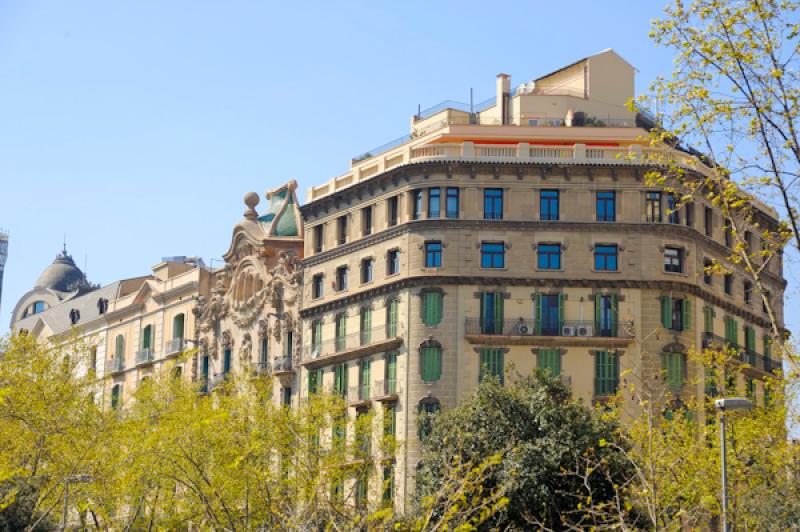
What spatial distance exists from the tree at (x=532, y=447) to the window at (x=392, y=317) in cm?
1244

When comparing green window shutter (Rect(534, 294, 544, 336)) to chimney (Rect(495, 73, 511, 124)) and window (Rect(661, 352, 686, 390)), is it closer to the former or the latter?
window (Rect(661, 352, 686, 390))

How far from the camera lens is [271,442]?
53.3 m

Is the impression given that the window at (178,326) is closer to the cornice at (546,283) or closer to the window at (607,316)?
the cornice at (546,283)

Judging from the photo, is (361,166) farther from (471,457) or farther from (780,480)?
(780,480)

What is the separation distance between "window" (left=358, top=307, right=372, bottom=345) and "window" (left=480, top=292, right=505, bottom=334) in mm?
5942

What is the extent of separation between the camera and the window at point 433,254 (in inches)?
2670

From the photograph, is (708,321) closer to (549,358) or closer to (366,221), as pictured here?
(549,358)

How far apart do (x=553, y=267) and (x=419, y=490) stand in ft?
49.7

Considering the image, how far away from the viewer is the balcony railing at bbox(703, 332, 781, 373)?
67.8 meters

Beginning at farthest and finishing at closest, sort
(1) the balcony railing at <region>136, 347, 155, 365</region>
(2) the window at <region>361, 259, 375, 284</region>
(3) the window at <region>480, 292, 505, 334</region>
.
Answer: (1) the balcony railing at <region>136, 347, 155, 365</region>, (2) the window at <region>361, 259, 375, 284</region>, (3) the window at <region>480, 292, 505, 334</region>

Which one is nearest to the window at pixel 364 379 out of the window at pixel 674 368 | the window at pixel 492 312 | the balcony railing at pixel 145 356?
the window at pixel 492 312

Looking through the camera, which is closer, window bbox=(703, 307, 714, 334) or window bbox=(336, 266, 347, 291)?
window bbox=(703, 307, 714, 334)

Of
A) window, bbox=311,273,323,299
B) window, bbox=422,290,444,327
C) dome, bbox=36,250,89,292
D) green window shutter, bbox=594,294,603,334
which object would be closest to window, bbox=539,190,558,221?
green window shutter, bbox=594,294,603,334

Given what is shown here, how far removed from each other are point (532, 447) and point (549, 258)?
55.8ft
